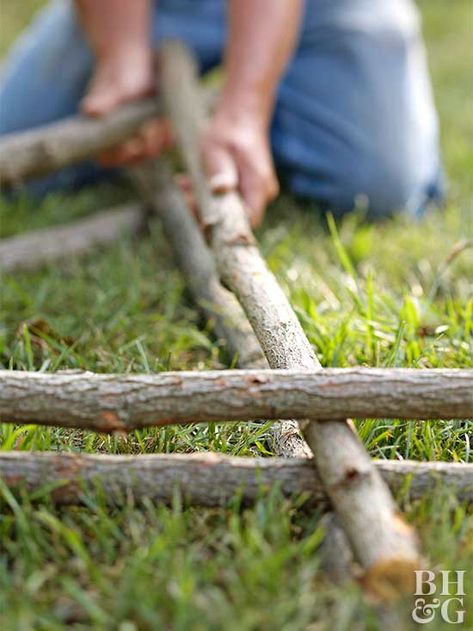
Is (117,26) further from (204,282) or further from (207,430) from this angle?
(207,430)

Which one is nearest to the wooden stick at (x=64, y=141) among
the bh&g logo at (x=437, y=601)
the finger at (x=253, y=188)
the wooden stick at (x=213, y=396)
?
the finger at (x=253, y=188)

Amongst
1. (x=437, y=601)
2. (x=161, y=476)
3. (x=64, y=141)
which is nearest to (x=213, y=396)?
(x=161, y=476)

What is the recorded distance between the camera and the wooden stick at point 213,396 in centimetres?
129

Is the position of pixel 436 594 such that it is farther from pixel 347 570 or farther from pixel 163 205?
pixel 163 205

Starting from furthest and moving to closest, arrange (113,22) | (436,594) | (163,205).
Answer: (113,22)
(163,205)
(436,594)

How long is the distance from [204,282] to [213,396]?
2.63 ft

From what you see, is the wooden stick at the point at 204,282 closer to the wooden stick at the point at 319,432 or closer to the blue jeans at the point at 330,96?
the wooden stick at the point at 319,432

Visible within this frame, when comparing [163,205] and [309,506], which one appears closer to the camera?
[309,506]

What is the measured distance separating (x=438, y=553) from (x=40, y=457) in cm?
59

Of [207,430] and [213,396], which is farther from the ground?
[213,396]

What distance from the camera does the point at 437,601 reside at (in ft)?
3.61

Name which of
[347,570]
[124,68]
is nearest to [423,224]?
[124,68]

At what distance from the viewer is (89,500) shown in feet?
4.17

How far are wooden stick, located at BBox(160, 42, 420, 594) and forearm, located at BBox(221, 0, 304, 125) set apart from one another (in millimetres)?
173
